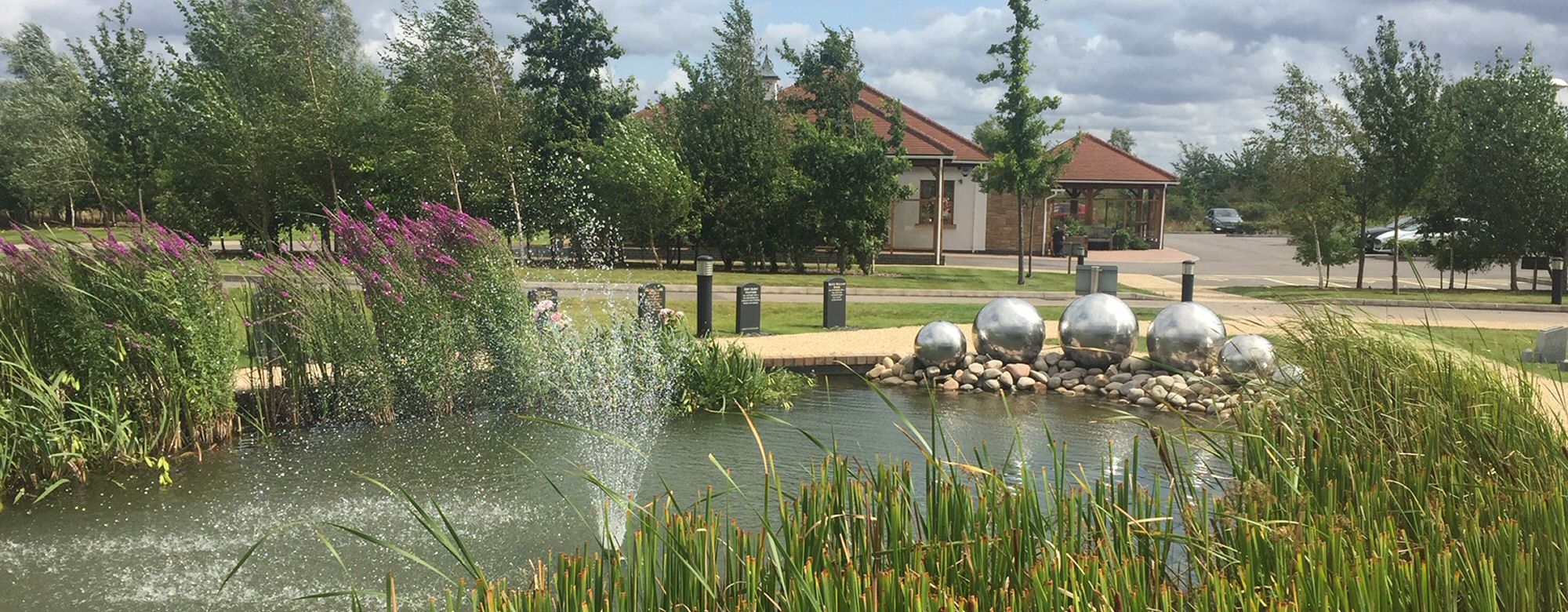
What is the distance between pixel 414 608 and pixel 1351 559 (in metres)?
4.11

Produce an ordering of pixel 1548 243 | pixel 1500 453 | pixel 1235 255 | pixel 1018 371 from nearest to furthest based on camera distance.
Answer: pixel 1500 453
pixel 1018 371
pixel 1548 243
pixel 1235 255

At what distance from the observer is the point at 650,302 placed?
13.0 meters

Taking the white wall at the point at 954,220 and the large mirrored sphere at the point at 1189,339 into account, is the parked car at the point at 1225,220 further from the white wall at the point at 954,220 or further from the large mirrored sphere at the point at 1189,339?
the large mirrored sphere at the point at 1189,339

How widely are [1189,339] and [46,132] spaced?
44751 mm

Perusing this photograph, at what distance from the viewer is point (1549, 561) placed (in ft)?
12.2

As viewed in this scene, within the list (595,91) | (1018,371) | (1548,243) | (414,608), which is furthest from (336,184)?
(1548,243)

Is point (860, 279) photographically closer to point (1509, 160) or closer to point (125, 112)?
point (1509, 160)

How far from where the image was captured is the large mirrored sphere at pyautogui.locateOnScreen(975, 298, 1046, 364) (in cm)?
1238

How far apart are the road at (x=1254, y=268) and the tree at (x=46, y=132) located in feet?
92.5

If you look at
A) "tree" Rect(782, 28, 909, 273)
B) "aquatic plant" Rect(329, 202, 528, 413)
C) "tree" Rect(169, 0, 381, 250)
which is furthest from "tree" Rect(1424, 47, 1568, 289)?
"tree" Rect(169, 0, 381, 250)

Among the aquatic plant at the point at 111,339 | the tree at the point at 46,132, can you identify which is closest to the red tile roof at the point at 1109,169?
the tree at the point at 46,132

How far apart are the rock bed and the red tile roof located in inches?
1198

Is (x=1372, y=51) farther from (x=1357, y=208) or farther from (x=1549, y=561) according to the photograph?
(x=1549, y=561)

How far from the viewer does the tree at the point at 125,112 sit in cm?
3519
